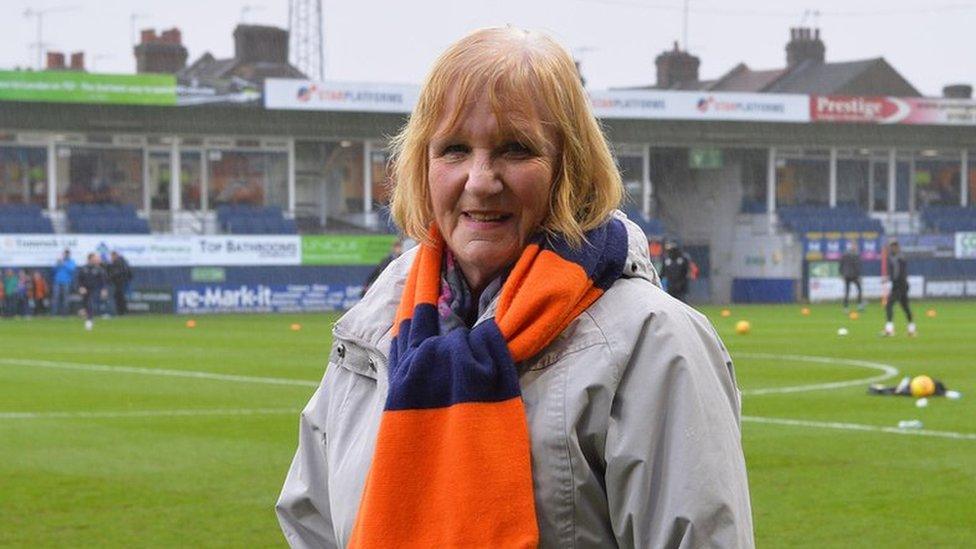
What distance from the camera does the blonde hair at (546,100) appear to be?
3195 mm

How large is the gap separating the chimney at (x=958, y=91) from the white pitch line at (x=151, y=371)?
63813mm

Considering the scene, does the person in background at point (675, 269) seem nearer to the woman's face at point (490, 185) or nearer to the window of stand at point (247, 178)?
the window of stand at point (247, 178)

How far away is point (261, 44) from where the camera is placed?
69.2 meters

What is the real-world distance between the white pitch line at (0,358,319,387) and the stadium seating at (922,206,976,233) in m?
42.8

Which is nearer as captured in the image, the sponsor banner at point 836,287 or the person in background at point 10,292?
the person in background at point 10,292

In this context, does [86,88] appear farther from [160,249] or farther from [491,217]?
[491,217]

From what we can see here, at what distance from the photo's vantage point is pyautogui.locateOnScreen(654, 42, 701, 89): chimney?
7869 cm

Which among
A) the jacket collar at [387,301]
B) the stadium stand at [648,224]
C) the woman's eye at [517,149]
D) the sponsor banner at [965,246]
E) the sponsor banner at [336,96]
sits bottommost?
the sponsor banner at [965,246]

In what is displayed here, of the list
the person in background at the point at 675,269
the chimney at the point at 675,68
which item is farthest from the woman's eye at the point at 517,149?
the chimney at the point at 675,68

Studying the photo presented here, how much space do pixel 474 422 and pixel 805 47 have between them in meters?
79.6

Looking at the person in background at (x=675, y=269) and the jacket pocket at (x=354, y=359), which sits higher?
the jacket pocket at (x=354, y=359)

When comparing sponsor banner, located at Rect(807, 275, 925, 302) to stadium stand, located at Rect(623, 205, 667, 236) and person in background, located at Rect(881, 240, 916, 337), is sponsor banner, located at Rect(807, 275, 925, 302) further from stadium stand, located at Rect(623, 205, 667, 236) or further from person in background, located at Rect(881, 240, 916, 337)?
person in background, located at Rect(881, 240, 916, 337)

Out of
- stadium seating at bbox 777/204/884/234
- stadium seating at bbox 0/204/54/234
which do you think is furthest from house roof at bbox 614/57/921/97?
stadium seating at bbox 0/204/54/234

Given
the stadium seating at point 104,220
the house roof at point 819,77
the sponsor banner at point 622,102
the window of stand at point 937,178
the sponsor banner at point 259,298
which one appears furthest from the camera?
the house roof at point 819,77
